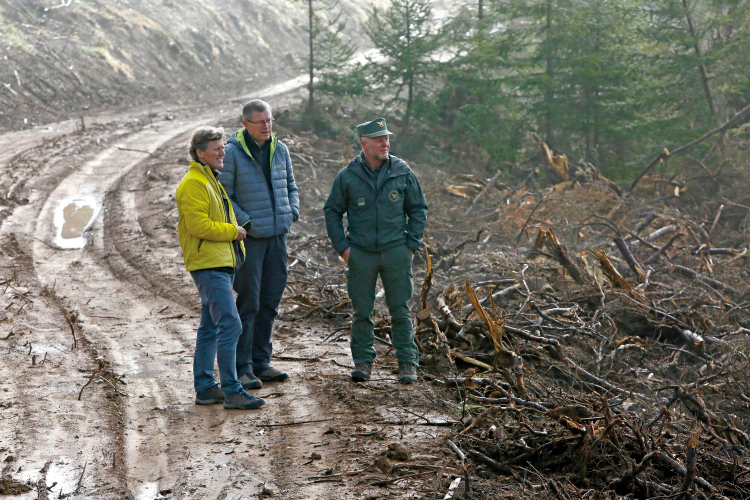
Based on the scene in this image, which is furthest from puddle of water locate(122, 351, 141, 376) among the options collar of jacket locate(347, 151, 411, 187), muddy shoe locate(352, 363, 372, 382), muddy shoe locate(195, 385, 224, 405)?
collar of jacket locate(347, 151, 411, 187)

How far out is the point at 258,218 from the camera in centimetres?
547

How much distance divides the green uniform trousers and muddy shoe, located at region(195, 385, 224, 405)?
1.31m

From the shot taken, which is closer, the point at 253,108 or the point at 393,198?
the point at 253,108

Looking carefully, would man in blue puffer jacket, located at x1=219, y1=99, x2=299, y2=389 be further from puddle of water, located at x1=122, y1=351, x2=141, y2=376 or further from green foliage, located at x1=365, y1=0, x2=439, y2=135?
green foliage, located at x1=365, y1=0, x2=439, y2=135

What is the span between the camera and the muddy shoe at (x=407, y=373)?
5.74 metres

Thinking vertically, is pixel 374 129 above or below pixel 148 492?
above

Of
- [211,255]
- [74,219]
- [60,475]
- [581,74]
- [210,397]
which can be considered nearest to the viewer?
[60,475]

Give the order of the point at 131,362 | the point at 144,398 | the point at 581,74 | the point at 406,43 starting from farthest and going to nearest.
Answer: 1. the point at 406,43
2. the point at 581,74
3. the point at 131,362
4. the point at 144,398

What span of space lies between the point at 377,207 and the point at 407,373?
156 centimetres

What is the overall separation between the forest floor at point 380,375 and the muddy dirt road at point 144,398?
0.07ft

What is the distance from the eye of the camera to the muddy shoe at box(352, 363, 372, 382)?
5793mm

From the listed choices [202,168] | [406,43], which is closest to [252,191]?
[202,168]

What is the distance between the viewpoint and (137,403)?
17.3 ft

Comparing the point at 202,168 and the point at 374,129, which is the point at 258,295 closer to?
the point at 202,168
